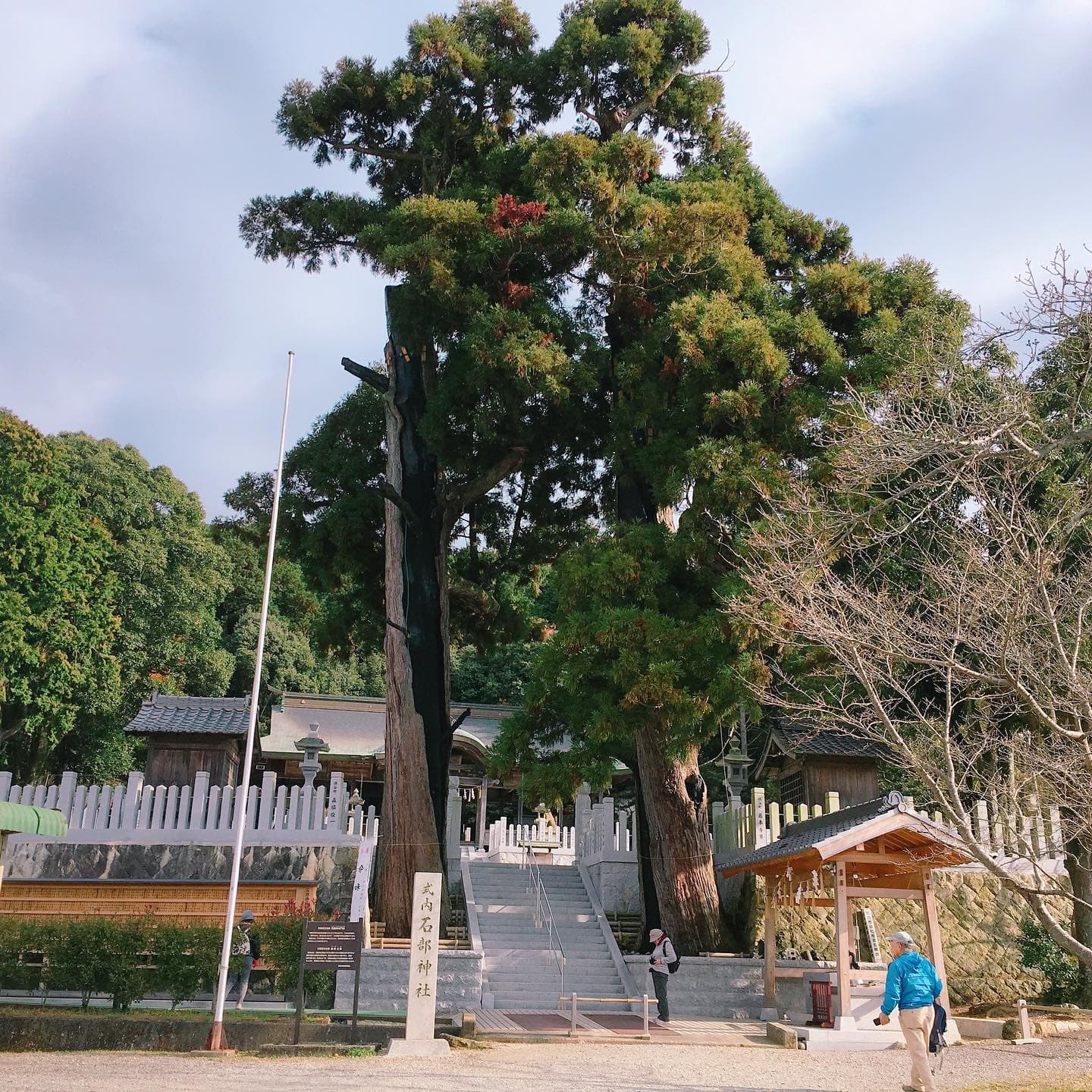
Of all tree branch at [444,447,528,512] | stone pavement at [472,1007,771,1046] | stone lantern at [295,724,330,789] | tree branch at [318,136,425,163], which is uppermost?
tree branch at [318,136,425,163]

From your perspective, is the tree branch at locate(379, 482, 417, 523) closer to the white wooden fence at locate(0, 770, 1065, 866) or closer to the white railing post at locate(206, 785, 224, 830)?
the white wooden fence at locate(0, 770, 1065, 866)

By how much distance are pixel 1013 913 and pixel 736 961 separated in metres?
5.12

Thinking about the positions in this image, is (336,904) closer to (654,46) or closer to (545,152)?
(545,152)

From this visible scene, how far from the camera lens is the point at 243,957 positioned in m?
13.7

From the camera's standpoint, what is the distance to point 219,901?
1535cm

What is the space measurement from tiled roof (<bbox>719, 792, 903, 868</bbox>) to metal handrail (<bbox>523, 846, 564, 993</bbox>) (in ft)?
9.81

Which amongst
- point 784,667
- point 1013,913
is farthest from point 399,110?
point 1013,913

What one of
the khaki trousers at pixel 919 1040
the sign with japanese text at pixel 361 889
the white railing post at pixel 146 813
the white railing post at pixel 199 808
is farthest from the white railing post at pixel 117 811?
the khaki trousers at pixel 919 1040

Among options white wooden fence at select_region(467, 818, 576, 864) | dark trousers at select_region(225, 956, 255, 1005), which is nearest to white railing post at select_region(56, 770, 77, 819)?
dark trousers at select_region(225, 956, 255, 1005)

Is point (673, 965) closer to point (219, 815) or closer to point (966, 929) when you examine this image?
point (966, 929)

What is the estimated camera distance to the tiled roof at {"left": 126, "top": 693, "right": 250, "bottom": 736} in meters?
20.1

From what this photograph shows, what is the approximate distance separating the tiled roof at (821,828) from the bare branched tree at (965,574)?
4.06 feet

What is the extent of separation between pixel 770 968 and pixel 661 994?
1.55 m

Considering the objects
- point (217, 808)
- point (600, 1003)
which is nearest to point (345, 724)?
point (217, 808)
